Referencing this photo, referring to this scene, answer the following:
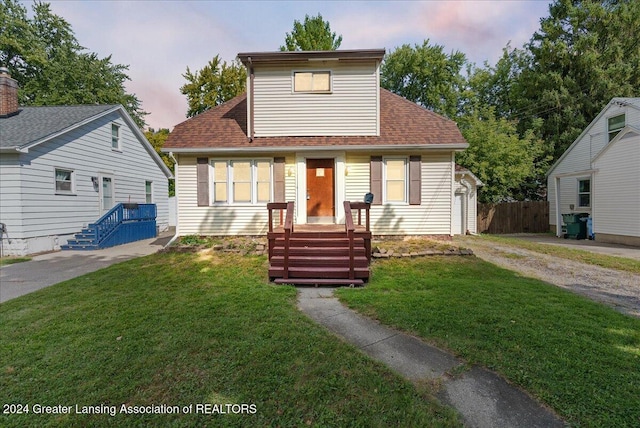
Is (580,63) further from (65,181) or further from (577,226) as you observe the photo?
(65,181)

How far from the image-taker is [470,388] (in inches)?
101

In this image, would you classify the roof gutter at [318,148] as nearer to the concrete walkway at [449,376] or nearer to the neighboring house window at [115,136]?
the concrete walkway at [449,376]

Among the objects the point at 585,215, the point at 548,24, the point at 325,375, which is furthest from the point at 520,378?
the point at 548,24

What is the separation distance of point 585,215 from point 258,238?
15.3 m

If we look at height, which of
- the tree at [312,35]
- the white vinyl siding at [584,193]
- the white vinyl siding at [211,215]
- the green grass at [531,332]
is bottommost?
the green grass at [531,332]

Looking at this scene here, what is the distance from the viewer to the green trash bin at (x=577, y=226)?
43.7 ft

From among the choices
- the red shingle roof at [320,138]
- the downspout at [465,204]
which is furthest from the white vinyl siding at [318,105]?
the downspout at [465,204]

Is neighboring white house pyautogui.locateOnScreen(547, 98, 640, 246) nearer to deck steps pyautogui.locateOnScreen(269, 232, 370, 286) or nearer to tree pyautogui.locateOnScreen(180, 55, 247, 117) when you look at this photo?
deck steps pyautogui.locateOnScreen(269, 232, 370, 286)

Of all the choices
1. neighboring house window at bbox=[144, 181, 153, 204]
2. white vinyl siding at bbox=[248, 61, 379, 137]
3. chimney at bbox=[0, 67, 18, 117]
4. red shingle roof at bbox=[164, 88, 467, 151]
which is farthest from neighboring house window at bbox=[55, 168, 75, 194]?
white vinyl siding at bbox=[248, 61, 379, 137]

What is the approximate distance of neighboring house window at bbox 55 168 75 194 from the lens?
1077cm

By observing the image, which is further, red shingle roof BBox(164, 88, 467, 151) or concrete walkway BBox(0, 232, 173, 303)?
red shingle roof BBox(164, 88, 467, 151)

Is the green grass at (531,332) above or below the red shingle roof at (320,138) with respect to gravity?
below

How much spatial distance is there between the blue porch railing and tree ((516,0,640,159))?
25121mm

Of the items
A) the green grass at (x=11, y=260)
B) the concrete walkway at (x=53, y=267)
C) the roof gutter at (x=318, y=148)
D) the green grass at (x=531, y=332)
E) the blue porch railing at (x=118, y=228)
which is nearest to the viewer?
the green grass at (x=531, y=332)
